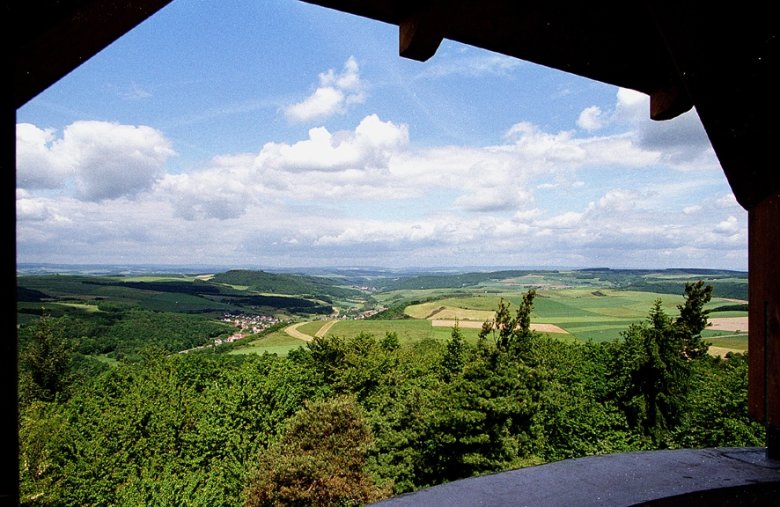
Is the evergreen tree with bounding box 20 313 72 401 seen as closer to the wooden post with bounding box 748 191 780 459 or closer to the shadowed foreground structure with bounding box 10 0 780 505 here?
the shadowed foreground structure with bounding box 10 0 780 505

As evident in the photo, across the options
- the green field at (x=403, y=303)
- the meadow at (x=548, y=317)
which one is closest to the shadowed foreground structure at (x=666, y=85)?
the green field at (x=403, y=303)

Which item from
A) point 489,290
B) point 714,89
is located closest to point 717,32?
point 714,89

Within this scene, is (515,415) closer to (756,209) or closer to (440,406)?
(440,406)

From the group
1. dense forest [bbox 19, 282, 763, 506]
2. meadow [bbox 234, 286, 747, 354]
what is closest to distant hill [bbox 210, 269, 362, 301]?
meadow [bbox 234, 286, 747, 354]

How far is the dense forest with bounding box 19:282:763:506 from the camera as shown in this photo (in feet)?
51.6

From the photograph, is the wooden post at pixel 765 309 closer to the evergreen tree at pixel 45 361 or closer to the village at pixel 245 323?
the evergreen tree at pixel 45 361

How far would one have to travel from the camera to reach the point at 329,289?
8831cm

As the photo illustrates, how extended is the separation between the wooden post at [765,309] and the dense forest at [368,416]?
555 inches

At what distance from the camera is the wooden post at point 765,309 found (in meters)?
1.54

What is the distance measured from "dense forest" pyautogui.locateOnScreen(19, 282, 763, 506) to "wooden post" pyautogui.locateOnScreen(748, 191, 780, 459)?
14.1 m

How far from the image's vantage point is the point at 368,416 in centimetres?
2009

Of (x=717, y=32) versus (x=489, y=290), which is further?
(x=489, y=290)

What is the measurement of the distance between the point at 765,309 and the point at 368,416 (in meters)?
20.0

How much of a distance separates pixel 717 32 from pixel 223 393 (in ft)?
73.6
